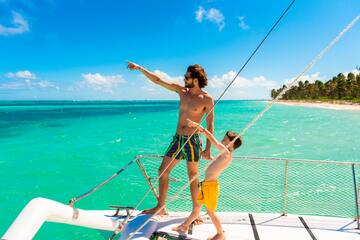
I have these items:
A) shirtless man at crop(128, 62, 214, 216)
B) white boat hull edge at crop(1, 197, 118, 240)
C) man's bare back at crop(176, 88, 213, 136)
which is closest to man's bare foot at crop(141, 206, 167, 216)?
shirtless man at crop(128, 62, 214, 216)

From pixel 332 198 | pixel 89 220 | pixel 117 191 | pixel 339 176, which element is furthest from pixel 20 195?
pixel 339 176

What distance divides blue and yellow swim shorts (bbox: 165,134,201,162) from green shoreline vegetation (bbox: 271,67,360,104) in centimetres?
6642

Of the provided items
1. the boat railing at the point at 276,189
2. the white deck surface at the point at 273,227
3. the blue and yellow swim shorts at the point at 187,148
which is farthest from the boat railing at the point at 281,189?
the blue and yellow swim shorts at the point at 187,148

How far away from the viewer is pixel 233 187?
9250mm

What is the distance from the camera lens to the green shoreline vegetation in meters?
83.7

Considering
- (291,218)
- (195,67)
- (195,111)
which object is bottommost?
(291,218)

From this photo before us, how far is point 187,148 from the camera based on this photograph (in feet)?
10.9

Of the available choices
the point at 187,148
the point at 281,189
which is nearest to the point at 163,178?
the point at 187,148

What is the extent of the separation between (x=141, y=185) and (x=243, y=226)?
7.18 metres

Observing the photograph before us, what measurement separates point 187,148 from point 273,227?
1.44m

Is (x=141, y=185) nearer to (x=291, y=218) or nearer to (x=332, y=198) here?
(x=332, y=198)

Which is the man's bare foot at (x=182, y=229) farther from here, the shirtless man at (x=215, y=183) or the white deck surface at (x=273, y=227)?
the shirtless man at (x=215, y=183)

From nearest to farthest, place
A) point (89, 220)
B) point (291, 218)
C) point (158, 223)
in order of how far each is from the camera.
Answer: point (89, 220) → point (158, 223) → point (291, 218)

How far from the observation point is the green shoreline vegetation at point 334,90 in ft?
275
